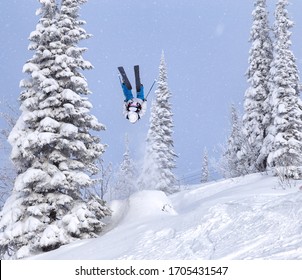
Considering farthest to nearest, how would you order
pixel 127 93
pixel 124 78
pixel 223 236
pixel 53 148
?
pixel 53 148 → pixel 127 93 → pixel 124 78 → pixel 223 236

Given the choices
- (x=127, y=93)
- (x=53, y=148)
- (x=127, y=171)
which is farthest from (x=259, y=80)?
(x=127, y=171)

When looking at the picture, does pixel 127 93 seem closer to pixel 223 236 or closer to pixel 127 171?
pixel 223 236

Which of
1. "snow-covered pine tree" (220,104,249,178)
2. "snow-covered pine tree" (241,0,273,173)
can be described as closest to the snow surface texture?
"snow-covered pine tree" (241,0,273,173)

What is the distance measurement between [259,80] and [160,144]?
10853mm

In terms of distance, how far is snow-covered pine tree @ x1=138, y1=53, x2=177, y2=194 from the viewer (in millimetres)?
34031

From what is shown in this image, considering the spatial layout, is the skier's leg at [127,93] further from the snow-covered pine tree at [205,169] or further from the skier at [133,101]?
the snow-covered pine tree at [205,169]

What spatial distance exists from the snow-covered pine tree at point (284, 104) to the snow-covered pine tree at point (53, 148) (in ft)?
37.7

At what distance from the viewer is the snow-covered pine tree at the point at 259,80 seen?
26.3 m

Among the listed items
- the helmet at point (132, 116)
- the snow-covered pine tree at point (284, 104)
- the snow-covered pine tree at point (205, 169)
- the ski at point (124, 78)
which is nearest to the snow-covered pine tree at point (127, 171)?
the snow-covered pine tree at point (205, 169)

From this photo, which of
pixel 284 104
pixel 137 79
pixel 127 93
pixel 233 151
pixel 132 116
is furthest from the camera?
pixel 233 151

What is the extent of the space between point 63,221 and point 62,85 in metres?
5.01

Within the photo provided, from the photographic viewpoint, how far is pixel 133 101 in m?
13.2
